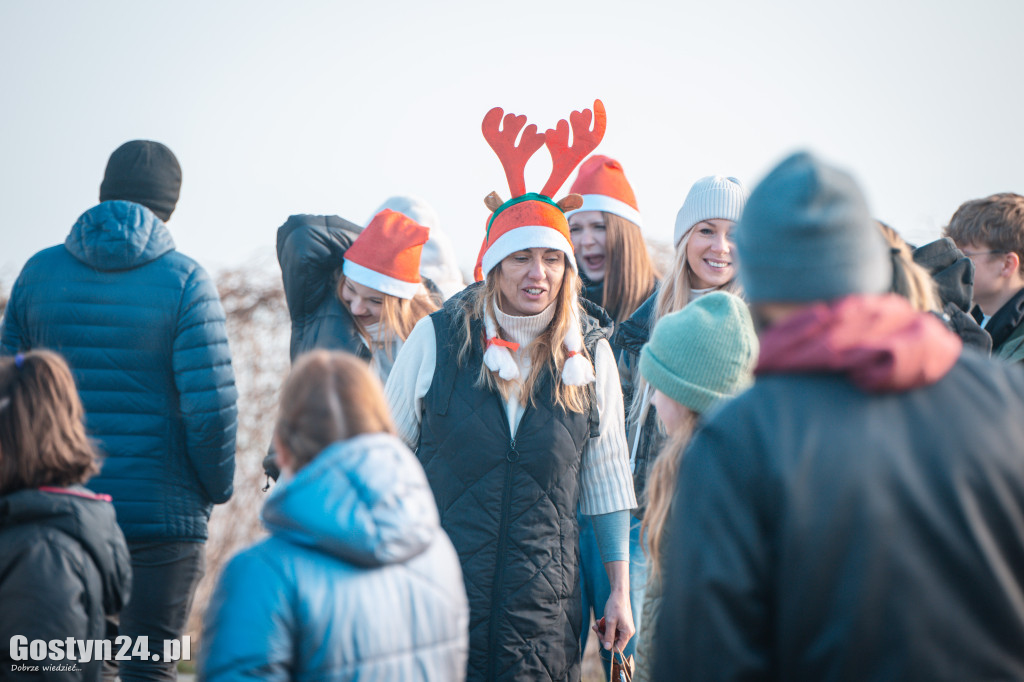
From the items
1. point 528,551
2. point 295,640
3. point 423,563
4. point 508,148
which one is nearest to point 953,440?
point 423,563

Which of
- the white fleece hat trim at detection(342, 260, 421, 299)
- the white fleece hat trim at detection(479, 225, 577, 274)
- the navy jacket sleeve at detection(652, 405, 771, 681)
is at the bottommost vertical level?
the navy jacket sleeve at detection(652, 405, 771, 681)

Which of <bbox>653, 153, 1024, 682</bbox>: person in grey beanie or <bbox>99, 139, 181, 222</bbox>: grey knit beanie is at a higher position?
<bbox>99, 139, 181, 222</bbox>: grey knit beanie

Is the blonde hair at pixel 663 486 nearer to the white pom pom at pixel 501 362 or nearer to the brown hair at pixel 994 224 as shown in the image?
the white pom pom at pixel 501 362

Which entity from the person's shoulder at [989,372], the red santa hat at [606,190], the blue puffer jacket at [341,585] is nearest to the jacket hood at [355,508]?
the blue puffer jacket at [341,585]

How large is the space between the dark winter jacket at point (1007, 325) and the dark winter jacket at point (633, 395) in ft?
4.98

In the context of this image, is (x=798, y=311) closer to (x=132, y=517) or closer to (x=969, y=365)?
(x=969, y=365)

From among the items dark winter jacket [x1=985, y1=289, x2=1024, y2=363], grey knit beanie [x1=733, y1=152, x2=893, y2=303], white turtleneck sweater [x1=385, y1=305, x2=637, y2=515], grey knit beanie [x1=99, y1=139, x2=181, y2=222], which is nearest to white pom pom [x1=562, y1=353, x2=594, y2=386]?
white turtleneck sweater [x1=385, y1=305, x2=637, y2=515]

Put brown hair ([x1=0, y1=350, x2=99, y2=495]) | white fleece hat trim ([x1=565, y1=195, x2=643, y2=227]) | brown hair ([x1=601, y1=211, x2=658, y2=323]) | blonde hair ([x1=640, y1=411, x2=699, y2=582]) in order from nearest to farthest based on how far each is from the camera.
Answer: brown hair ([x1=0, y1=350, x2=99, y2=495]), blonde hair ([x1=640, y1=411, x2=699, y2=582]), brown hair ([x1=601, y1=211, x2=658, y2=323]), white fleece hat trim ([x1=565, y1=195, x2=643, y2=227])

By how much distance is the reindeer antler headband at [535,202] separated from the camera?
3.22 meters

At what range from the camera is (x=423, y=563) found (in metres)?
1.86

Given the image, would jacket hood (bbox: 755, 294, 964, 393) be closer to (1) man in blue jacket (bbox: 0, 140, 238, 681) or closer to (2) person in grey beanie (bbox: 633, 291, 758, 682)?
(2) person in grey beanie (bbox: 633, 291, 758, 682)

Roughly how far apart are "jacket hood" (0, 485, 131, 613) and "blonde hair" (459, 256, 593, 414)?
1.23 meters

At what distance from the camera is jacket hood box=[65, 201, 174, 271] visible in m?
3.29

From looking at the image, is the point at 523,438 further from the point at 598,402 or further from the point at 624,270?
the point at 624,270
